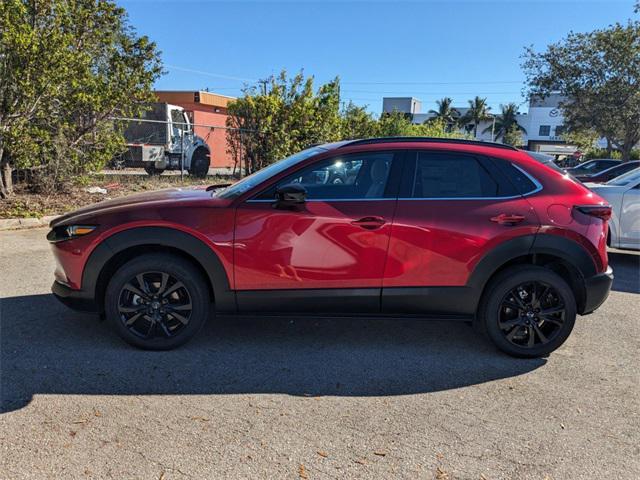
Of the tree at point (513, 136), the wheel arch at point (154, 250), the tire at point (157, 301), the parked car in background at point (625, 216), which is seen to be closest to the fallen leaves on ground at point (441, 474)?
the wheel arch at point (154, 250)

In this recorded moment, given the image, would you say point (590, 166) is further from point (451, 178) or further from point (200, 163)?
point (451, 178)

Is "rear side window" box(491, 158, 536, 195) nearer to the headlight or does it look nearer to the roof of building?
the headlight

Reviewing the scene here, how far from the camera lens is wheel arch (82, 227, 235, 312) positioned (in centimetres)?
359

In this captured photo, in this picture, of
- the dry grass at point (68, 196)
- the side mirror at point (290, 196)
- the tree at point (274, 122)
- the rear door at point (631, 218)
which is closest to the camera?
the side mirror at point (290, 196)

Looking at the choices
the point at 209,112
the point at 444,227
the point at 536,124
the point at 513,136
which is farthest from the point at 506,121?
the point at 444,227

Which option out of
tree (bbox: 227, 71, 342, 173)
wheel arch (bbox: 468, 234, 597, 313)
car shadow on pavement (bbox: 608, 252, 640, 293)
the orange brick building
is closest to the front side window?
wheel arch (bbox: 468, 234, 597, 313)

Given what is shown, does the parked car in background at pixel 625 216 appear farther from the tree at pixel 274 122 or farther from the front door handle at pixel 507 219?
the tree at pixel 274 122

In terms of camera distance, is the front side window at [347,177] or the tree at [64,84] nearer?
the front side window at [347,177]

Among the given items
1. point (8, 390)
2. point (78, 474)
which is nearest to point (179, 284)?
point (8, 390)

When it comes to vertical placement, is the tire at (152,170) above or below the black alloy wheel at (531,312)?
above

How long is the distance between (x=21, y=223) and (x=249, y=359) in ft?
21.3

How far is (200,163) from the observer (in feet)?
57.1

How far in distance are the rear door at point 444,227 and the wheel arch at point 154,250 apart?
1.28 metres

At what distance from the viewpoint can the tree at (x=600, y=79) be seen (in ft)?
69.7
